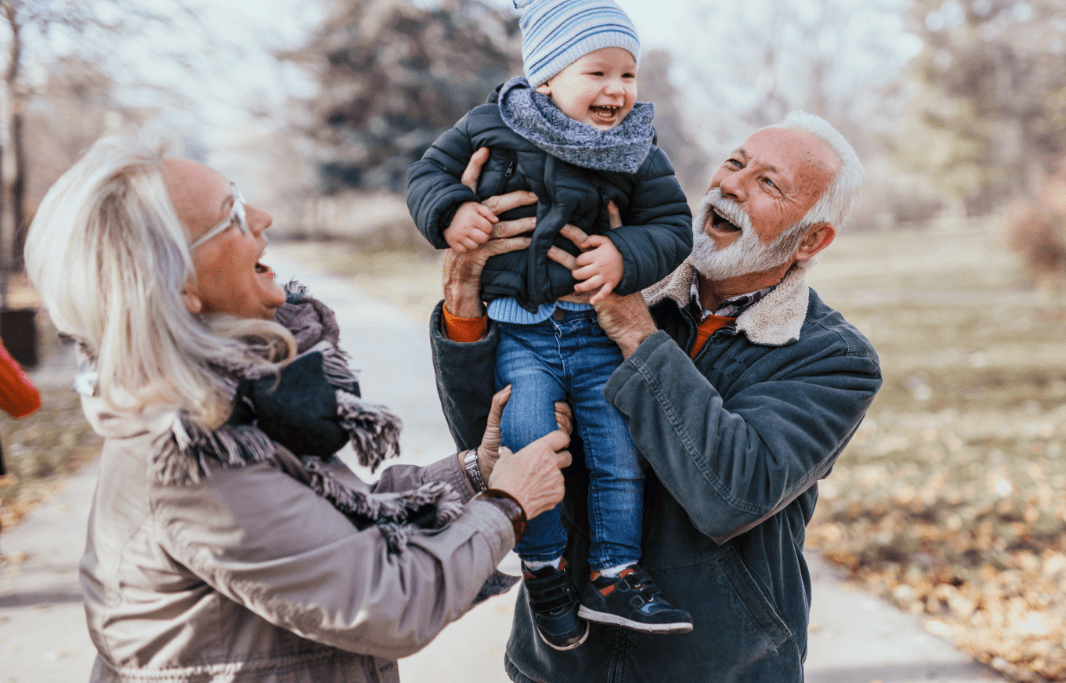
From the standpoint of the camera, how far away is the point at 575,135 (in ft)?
5.98

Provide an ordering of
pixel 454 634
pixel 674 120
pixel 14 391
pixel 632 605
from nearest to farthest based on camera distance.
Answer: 1. pixel 632 605
2. pixel 14 391
3. pixel 454 634
4. pixel 674 120

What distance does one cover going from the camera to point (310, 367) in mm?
1445

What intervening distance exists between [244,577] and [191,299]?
1.68 feet

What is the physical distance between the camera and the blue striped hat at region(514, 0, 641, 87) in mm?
1875

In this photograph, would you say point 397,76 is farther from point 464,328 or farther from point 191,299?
point 191,299

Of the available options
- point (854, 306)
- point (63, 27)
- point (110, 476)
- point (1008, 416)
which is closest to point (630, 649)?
point (110, 476)

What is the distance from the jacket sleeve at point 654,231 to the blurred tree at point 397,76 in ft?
72.7

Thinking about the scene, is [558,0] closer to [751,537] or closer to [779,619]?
[751,537]

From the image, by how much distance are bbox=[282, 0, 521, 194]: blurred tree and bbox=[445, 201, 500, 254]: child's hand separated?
22209 millimetres

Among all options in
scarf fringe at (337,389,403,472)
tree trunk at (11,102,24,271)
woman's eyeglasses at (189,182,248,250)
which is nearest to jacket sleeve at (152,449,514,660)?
scarf fringe at (337,389,403,472)

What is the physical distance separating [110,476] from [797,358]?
1543 millimetres

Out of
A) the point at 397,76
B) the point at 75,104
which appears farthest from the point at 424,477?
the point at 397,76

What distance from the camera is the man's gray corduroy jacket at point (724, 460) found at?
5.51ft

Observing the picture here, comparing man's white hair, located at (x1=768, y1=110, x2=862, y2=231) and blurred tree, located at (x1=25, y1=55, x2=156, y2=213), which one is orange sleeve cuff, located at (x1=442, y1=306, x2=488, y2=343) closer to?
man's white hair, located at (x1=768, y1=110, x2=862, y2=231)
